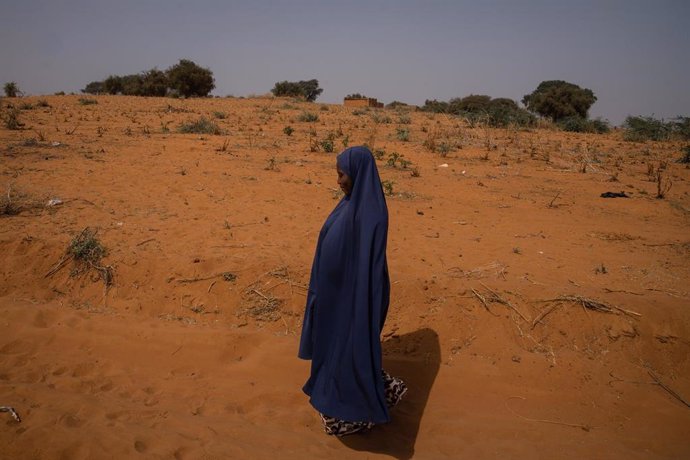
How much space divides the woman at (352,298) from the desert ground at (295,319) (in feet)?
1.51

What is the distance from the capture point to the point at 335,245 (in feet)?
8.76

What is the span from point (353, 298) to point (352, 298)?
0.6 inches

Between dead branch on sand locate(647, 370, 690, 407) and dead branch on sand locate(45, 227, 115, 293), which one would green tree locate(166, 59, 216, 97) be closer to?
dead branch on sand locate(45, 227, 115, 293)

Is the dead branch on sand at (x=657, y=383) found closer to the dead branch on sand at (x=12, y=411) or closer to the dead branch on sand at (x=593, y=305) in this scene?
the dead branch on sand at (x=593, y=305)

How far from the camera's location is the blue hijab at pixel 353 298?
8.61 feet

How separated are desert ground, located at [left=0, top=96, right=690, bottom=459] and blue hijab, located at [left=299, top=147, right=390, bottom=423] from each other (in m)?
0.46

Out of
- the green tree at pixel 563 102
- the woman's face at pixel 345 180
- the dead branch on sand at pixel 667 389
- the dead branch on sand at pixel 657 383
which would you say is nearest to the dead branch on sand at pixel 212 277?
the woman's face at pixel 345 180

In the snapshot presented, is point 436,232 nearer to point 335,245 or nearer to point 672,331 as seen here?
point 672,331

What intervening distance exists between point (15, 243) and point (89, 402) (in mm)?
2856

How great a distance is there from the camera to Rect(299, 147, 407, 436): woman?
103 inches

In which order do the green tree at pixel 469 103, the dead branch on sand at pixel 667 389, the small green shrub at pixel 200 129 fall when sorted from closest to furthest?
the dead branch on sand at pixel 667 389, the small green shrub at pixel 200 129, the green tree at pixel 469 103

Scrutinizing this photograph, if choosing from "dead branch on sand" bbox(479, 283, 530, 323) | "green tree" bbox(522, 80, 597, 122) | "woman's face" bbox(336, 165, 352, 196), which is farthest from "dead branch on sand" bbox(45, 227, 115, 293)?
"green tree" bbox(522, 80, 597, 122)

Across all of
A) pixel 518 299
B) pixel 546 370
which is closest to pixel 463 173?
pixel 518 299

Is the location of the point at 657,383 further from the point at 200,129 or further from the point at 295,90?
the point at 295,90
